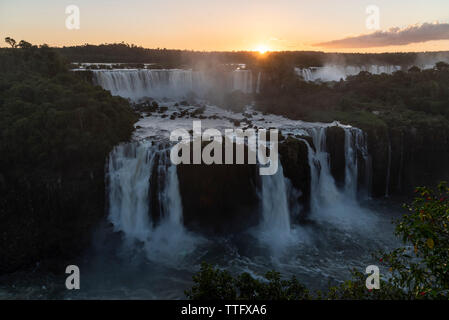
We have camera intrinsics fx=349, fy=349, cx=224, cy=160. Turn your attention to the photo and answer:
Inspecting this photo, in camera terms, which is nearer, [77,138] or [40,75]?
[77,138]

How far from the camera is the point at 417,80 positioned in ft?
127

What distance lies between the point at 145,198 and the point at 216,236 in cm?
472

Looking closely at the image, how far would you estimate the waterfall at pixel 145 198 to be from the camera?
20.2m

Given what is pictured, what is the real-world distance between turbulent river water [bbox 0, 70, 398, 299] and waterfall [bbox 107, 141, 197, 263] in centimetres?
6

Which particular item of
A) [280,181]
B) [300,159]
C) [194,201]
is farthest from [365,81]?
[194,201]

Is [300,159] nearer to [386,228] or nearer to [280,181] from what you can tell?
[280,181]

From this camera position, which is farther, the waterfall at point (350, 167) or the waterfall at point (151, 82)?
the waterfall at point (151, 82)

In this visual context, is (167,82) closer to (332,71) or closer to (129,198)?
(129,198)

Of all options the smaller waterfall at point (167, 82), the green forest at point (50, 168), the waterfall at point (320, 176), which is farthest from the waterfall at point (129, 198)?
the smaller waterfall at point (167, 82)

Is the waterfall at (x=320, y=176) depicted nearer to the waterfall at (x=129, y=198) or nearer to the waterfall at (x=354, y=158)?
the waterfall at (x=354, y=158)

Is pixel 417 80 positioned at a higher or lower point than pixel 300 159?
higher

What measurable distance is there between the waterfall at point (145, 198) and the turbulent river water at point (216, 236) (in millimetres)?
58

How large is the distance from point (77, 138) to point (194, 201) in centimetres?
780

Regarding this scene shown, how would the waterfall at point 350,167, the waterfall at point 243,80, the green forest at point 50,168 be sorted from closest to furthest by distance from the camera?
the green forest at point 50,168 → the waterfall at point 350,167 → the waterfall at point 243,80
